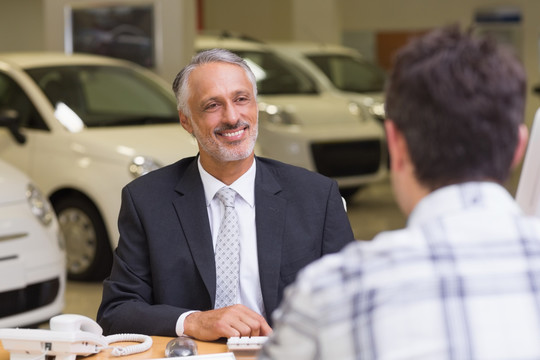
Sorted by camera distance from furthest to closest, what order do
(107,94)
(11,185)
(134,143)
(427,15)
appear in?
(427,15) < (107,94) < (134,143) < (11,185)

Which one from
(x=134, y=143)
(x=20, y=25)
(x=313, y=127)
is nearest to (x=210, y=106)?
(x=134, y=143)

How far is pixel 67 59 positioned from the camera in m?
7.34

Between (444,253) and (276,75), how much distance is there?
862 centimetres

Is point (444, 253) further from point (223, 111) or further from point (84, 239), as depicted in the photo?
point (84, 239)

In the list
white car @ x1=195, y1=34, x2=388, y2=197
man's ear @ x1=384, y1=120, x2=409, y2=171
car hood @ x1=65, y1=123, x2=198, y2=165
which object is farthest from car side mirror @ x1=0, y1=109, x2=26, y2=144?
man's ear @ x1=384, y1=120, x2=409, y2=171

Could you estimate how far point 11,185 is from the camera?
5.02m

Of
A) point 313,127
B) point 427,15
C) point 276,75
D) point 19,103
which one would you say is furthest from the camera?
point 427,15

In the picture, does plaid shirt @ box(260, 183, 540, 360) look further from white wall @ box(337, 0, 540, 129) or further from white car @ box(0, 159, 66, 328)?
white wall @ box(337, 0, 540, 129)

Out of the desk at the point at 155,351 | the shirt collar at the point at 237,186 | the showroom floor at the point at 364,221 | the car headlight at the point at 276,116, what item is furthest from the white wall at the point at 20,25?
the desk at the point at 155,351

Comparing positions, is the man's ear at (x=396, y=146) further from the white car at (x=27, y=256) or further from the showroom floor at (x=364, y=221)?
the showroom floor at (x=364, y=221)

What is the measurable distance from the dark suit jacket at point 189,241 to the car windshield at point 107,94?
12.9 feet

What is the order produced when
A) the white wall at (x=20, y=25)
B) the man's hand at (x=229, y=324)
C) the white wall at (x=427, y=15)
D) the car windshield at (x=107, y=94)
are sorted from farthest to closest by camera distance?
1. the white wall at (x=20, y=25)
2. the white wall at (x=427, y=15)
3. the car windshield at (x=107, y=94)
4. the man's hand at (x=229, y=324)

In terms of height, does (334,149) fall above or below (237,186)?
below

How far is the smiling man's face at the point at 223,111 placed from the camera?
2896 mm
